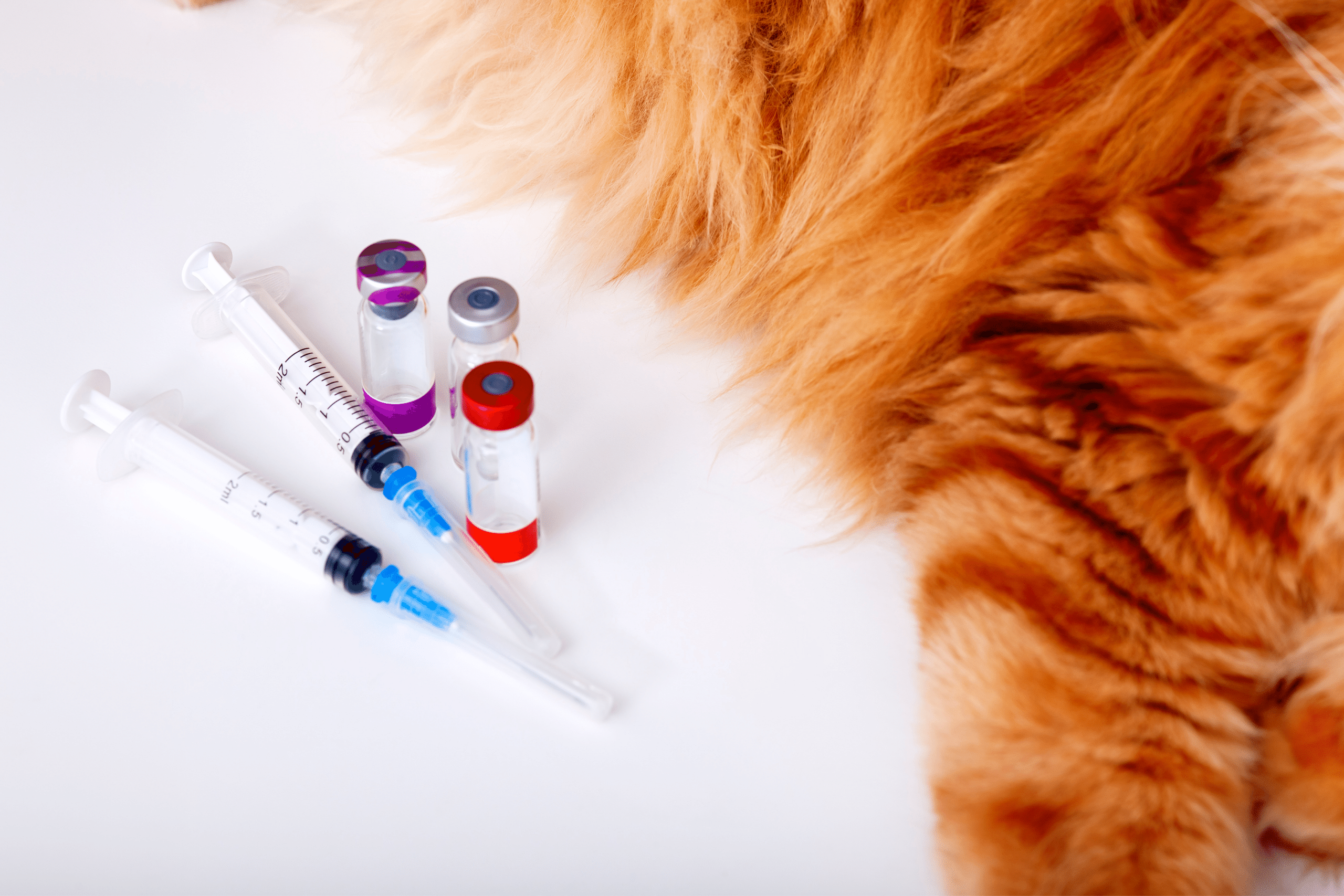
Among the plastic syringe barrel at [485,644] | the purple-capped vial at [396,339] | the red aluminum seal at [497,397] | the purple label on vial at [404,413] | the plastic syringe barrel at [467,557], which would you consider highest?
the purple-capped vial at [396,339]

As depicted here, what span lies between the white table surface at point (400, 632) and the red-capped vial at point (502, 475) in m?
0.03

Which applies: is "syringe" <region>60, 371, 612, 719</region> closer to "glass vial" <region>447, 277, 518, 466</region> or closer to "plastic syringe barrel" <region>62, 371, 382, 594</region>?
"plastic syringe barrel" <region>62, 371, 382, 594</region>

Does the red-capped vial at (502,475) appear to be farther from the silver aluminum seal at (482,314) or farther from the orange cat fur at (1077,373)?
the orange cat fur at (1077,373)

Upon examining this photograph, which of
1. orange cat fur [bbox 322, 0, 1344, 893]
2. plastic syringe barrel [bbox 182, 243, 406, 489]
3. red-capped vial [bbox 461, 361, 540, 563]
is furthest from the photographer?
plastic syringe barrel [bbox 182, 243, 406, 489]

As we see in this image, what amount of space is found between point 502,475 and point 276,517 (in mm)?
190

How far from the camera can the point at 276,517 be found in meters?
0.87

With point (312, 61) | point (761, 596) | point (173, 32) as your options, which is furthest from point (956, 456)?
point (173, 32)

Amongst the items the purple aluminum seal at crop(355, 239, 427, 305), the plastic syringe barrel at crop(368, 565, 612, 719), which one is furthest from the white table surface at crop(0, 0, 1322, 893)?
the purple aluminum seal at crop(355, 239, 427, 305)

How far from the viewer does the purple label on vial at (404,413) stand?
95 centimetres

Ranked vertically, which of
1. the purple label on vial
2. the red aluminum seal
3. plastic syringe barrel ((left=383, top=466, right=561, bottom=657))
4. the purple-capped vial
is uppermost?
the purple-capped vial

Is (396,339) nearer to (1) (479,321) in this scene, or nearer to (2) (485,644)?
(1) (479,321)

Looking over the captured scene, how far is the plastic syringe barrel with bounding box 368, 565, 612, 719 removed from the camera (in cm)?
78

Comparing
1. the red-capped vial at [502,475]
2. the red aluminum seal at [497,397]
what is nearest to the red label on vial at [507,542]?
the red-capped vial at [502,475]

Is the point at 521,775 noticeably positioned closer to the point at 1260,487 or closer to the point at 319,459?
the point at 319,459
